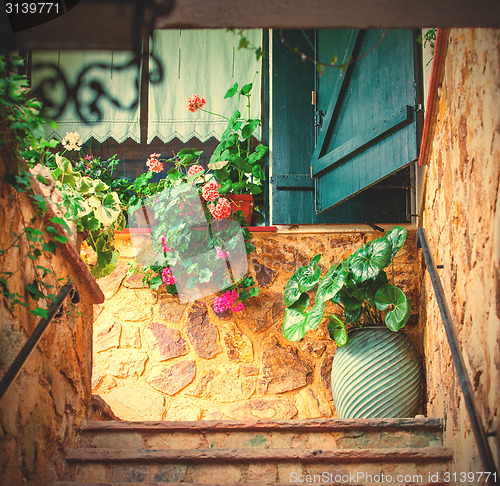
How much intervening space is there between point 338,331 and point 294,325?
0.84 ft

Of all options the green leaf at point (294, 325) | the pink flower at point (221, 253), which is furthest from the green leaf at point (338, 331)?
the pink flower at point (221, 253)

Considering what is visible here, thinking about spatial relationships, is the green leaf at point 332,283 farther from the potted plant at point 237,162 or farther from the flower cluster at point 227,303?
the potted plant at point 237,162

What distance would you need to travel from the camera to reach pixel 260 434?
7.78 ft

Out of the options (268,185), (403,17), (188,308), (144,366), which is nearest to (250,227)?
(268,185)

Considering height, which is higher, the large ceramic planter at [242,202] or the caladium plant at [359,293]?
the large ceramic planter at [242,202]

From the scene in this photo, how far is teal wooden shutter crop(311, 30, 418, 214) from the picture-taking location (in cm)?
289

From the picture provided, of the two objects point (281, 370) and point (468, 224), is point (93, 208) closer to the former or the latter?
point (281, 370)

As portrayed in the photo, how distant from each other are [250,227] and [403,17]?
239 centimetres

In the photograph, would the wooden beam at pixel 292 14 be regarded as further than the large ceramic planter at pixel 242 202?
No

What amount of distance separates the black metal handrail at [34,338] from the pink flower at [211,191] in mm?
1533

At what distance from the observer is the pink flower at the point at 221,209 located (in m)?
3.60

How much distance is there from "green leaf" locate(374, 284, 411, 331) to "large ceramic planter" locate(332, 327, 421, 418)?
0.15 m

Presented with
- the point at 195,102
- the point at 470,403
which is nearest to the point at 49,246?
the point at 470,403

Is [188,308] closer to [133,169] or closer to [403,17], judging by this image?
[133,169]
